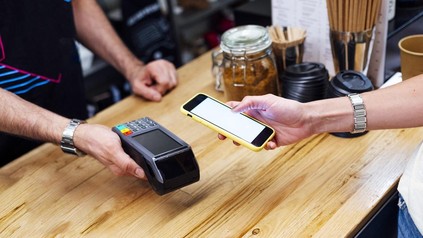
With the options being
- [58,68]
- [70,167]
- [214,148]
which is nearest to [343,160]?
[214,148]

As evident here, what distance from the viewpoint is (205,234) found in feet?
3.22

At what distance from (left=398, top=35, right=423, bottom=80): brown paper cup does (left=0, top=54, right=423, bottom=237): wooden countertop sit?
16 centimetres

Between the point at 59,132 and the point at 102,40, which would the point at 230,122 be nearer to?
the point at 59,132

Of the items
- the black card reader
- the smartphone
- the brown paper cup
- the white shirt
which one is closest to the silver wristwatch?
the black card reader

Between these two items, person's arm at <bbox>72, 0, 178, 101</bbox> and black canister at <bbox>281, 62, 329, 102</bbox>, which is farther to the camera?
person's arm at <bbox>72, 0, 178, 101</bbox>

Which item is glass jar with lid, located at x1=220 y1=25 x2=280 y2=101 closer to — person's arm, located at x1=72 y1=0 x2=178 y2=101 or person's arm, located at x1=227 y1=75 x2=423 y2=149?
person's arm, located at x1=227 y1=75 x2=423 y2=149

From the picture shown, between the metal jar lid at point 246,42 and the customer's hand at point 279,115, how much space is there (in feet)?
0.68

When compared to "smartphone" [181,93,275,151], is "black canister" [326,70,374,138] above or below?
below

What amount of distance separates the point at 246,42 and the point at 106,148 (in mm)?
426

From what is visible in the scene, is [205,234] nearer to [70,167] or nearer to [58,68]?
[70,167]

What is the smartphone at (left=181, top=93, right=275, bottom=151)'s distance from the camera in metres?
1.02

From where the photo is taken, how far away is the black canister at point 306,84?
48.3 inches

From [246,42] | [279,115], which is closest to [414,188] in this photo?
[279,115]

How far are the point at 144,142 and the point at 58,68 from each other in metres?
0.59
